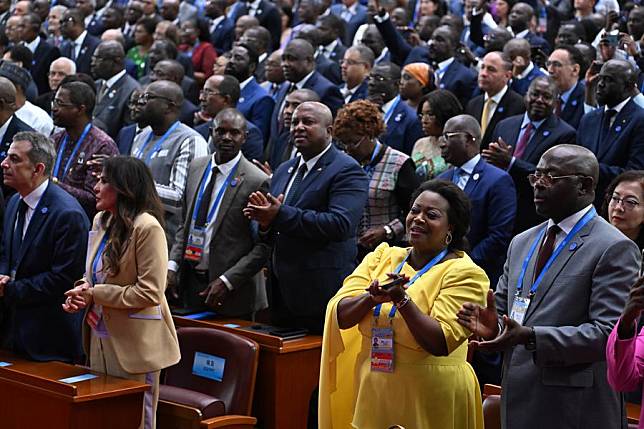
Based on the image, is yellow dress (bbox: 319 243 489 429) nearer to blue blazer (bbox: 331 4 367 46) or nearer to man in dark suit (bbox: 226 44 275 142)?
man in dark suit (bbox: 226 44 275 142)

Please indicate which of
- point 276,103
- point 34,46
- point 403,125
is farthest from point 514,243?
point 34,46

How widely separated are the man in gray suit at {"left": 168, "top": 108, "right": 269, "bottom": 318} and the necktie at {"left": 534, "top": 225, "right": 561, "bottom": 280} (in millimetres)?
2265

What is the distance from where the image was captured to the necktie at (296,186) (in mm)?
5473

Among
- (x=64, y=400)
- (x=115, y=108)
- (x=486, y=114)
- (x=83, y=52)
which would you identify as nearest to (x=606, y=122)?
(x=486, y=114)

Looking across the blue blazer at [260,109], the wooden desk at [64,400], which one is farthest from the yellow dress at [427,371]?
the blue blazer at [260,109]

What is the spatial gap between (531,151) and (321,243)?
68.1 inches

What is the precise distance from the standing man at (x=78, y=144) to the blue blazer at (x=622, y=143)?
2.90m

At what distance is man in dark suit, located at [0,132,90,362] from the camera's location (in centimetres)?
496

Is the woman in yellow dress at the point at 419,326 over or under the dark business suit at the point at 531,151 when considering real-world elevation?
under

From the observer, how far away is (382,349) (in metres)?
3.89

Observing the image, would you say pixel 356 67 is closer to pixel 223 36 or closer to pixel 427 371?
pixel 223 36

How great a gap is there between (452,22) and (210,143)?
13.2ft

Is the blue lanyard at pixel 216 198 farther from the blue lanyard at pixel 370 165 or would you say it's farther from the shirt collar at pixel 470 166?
the shirt collar at pixel 470 166

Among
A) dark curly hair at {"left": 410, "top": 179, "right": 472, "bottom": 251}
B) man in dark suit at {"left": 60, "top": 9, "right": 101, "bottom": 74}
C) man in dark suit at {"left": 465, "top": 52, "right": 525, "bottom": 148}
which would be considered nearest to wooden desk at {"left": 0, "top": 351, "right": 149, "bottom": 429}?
dark curly hair at {"left": 410, "top": 179, "right": 472, "bottom": 251}
